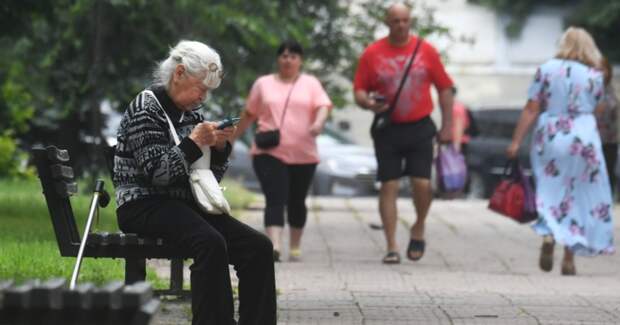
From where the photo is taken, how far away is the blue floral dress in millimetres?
12227

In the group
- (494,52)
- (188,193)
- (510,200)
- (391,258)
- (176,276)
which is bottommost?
(494,52)

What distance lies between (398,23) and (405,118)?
0.70 m

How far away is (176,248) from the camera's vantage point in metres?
7.21

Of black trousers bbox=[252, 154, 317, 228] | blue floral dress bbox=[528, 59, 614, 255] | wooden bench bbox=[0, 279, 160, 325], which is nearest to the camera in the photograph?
wooden bench bbox=[0, 279, 160, 325]

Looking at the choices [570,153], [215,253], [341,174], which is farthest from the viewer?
[341,174]

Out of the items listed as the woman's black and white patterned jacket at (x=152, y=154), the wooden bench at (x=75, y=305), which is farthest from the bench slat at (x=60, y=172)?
the wooden bench at (x=75, y=305)

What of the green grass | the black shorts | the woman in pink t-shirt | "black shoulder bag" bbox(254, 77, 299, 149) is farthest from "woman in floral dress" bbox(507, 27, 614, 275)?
the green grass

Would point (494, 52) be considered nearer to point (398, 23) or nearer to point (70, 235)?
point (398, 23)

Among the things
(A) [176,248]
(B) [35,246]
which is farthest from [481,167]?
(A) [176,248]

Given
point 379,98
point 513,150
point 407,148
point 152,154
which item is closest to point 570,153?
point 513,150

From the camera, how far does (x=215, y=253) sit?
272 inches

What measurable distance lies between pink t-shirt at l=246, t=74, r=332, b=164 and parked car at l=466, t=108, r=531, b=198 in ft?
50.4

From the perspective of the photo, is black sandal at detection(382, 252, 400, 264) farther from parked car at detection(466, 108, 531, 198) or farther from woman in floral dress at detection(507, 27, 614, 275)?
parked car at detection(466, 108, 531, 198)

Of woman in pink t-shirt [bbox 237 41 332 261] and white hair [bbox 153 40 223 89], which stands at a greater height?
white hair [bbox 153 40 223 89]
